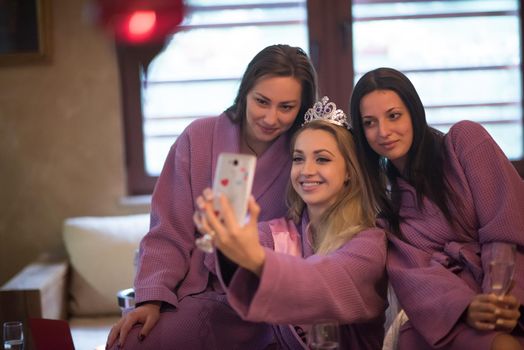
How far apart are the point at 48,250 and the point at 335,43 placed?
1651 millimetres

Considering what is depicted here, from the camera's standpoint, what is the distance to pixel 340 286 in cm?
198

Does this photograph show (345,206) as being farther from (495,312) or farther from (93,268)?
(93,268)

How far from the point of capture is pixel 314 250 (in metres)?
2.32

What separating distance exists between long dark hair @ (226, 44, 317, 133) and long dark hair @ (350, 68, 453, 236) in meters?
0.19

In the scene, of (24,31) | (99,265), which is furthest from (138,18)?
(99,265)

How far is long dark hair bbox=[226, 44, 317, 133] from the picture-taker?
2443 mm

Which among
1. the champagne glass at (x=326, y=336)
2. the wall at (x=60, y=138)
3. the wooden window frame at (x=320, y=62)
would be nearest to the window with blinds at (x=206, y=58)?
the wooden window frame at (x=320, y=62)

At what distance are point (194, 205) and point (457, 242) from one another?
76cm

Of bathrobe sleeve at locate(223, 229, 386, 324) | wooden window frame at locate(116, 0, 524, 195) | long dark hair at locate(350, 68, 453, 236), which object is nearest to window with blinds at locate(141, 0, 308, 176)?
wooden window frame at locate(116, 0, 524, 195)

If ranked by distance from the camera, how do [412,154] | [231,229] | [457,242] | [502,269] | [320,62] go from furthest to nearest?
[320,62] → [412,154] → [457,242] → [502,269] → [231,229]

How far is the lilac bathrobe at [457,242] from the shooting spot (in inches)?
79.8

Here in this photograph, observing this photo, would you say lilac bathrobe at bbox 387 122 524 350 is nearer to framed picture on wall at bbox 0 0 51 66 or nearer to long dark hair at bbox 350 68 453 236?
long dark hair at bbox 350 68 453 236

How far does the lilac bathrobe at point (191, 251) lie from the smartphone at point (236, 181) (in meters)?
0.68

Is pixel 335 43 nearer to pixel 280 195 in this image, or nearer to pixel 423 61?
pixel 423 61
